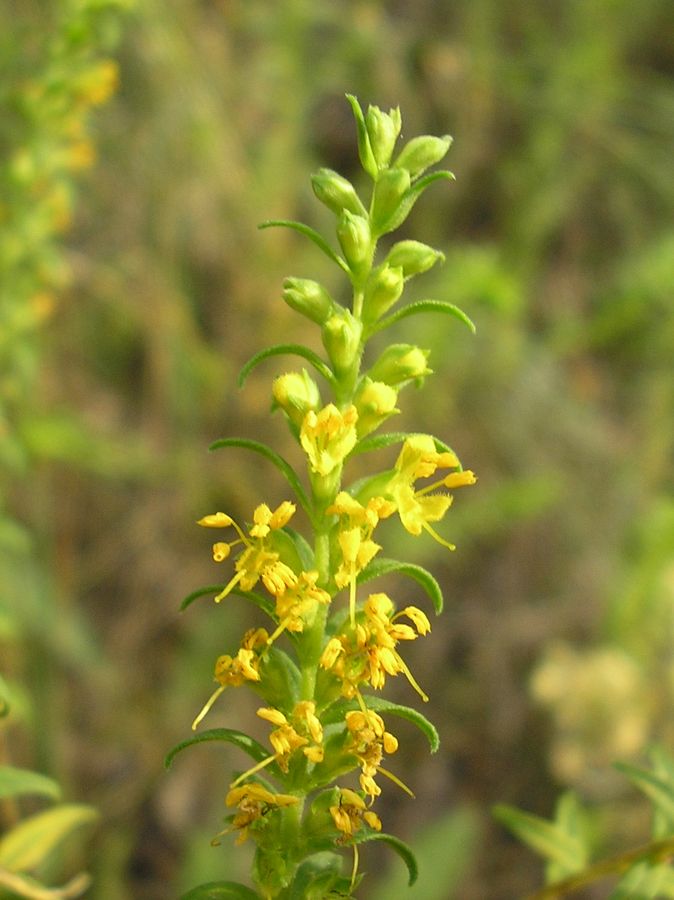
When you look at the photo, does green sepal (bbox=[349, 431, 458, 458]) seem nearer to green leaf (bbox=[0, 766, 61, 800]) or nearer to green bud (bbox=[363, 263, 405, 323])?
green bud (bbox=[363, 263, 405, 323])

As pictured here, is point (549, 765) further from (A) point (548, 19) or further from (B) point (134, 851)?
(A) point (548, 19)

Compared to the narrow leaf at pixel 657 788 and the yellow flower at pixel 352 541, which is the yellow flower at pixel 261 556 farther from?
the narrow leaf at pixel 657 788

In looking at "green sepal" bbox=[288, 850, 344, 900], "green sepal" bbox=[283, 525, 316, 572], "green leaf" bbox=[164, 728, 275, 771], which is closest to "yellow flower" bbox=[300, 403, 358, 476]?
"green sepal" bbox=[283, 525, 316, 572]

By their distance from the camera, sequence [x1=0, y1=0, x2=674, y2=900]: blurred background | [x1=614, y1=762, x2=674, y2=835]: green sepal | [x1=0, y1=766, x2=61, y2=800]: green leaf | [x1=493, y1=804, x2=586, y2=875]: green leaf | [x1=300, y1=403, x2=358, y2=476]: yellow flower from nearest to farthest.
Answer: [x1=300, y1=403, x2=358, y2=476]: yellow flower < [x1=0, y1=766, x2=61, y2=800]: green leaf < [x1=614, y1=762, x2=674, y2=835]: green sepal < [x1=493, y1=804, x2=586, y2=875]: green leaf < [x1=0, y1=0, x2=674, y2=900]: blurred background

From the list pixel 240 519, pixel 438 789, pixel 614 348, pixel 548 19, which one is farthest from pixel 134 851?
pixel 548 19

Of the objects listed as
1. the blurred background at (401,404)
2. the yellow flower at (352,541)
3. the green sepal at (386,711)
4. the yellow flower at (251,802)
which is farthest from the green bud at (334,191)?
the blurred background at (401,404)
